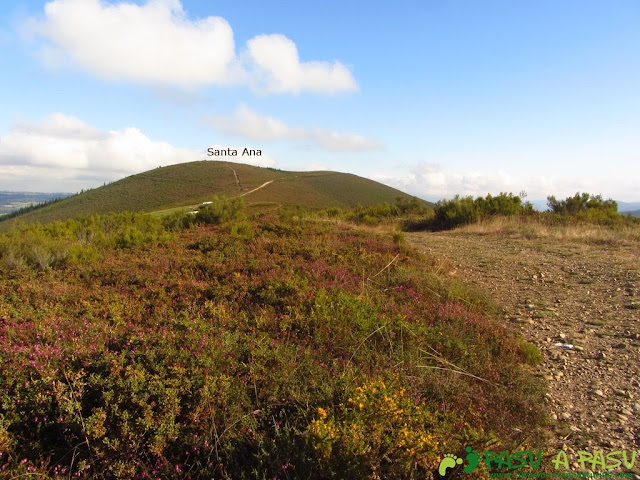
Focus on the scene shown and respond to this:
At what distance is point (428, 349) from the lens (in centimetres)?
421

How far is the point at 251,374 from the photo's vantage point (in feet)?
10.7

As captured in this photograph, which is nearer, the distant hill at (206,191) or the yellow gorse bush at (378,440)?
the yellow gorse bush at (378,440)

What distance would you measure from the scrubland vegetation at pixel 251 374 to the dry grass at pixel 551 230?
304 inches

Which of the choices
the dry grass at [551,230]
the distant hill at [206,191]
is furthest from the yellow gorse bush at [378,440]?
the distant hill at [206,191]

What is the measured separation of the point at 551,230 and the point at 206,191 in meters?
68.7

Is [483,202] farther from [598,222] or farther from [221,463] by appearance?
[221,463]

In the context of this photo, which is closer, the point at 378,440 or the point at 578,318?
the point at 378,440

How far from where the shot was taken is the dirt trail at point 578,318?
3166mm

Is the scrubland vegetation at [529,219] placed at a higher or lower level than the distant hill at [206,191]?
lower

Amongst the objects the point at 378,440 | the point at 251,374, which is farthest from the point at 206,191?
the point at 378,440

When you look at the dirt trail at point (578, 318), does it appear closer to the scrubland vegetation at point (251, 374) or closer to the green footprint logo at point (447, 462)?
the scrubland vegetation at point (251, 374)

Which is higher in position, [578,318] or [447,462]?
[578,318]

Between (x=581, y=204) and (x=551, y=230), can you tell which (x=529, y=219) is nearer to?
(x=551, y=230)

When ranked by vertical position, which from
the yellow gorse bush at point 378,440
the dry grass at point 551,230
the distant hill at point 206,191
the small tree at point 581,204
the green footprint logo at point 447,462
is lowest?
the green footprint logo at point 447,462
